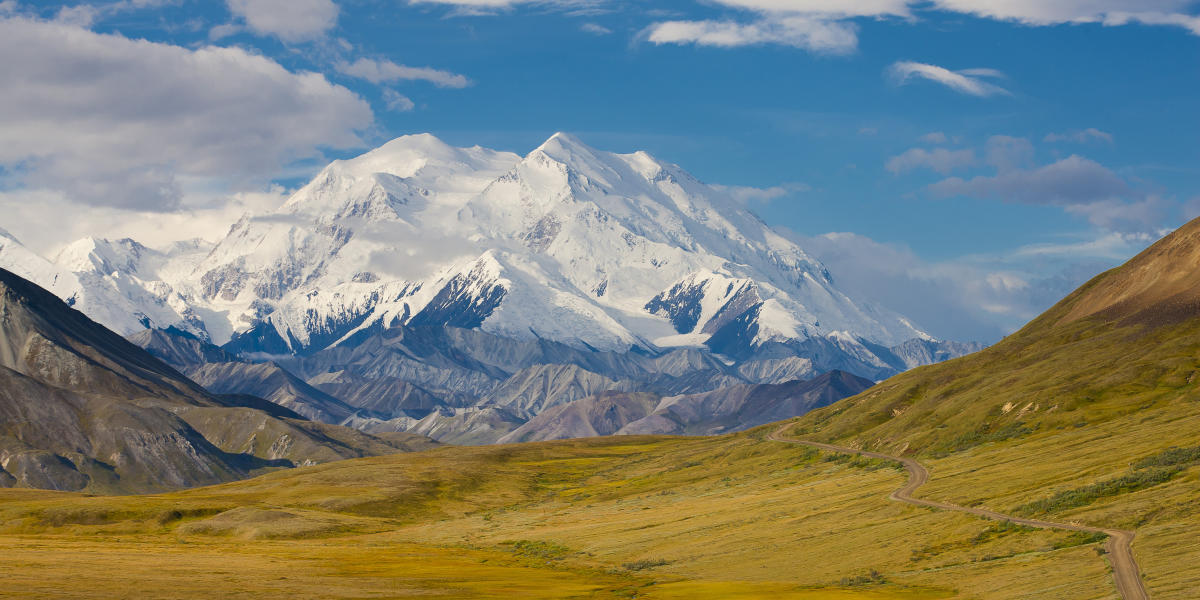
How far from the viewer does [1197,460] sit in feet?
361

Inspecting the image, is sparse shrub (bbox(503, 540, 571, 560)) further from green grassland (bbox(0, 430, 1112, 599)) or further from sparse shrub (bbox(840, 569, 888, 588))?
sparse shrub (bbox(840, 569, 888, 588))

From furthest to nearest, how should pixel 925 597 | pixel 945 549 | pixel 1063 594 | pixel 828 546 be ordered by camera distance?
pixel 828 546 < pixel 945 549 < pixel 925 597 < pixel 1063 594

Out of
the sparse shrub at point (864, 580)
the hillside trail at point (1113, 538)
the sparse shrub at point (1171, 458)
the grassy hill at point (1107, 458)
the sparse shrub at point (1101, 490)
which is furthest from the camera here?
the sparse shrub at point (1171, 458)

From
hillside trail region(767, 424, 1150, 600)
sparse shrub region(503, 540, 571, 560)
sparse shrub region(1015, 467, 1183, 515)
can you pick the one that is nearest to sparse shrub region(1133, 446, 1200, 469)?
sparse shrub region(1015, 467, 1183, 515)

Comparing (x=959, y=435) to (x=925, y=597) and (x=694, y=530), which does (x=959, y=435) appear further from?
(x=925, y=597)

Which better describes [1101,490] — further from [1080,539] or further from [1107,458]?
[1107,458]

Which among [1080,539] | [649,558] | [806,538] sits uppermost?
[1080,539]

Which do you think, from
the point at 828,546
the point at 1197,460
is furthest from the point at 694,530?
the point at 1197,460

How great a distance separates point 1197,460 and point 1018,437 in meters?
71.7

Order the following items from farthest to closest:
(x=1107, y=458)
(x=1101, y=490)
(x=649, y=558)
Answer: (x=649, y=558) < (x=1107, y=458) < (x=1101, y=490)

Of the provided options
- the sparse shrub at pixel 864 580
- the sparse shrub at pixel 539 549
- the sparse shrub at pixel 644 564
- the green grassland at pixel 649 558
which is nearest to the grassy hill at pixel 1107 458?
the green grassland at pixel 649 558

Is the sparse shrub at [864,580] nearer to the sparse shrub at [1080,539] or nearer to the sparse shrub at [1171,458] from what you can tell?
the sparse shrub at [1080,539]

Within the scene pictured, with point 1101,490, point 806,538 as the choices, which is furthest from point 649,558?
point 1101,490

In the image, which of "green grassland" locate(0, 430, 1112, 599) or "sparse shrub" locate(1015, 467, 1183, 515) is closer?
"green grassland" locate(0, 430, 1112, 599)
